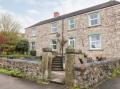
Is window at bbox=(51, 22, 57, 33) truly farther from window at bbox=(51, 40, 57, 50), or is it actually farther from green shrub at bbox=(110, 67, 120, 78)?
green shrub at bbox=(110, 67, 120, 78)

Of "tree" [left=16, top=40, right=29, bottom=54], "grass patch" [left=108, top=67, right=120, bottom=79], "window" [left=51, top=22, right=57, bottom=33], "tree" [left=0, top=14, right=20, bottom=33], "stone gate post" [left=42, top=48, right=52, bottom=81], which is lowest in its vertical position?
"grass patch" [left=108, top=67, right=120, bottom=79]

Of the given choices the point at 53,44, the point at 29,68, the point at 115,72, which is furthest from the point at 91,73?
the point at 53,44

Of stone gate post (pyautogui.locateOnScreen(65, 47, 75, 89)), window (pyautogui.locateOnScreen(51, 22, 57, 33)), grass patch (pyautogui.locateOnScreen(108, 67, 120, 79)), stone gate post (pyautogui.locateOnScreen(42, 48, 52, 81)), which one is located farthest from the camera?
window (pyautogui.locateOnScreen(51, 22, 57, 33))

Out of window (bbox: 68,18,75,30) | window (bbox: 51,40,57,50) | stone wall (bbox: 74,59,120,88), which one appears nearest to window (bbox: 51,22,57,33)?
window (bbox: 51,40,57,50)

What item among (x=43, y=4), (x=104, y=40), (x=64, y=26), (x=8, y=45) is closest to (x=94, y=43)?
(x=104, y=40)

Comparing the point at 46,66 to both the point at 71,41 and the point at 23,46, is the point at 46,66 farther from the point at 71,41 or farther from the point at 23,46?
the point at 23,46

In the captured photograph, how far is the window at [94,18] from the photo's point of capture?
1790cm

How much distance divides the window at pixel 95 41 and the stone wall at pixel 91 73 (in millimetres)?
6825

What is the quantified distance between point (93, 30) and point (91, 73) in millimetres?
10244

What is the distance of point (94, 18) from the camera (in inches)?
717

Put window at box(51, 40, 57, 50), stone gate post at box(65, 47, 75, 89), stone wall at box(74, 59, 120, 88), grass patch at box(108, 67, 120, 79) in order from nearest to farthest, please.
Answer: stone wall at box(74, 59, 120, 88) < stone gate post at box(65, 47, 75, 89) < grass patch at box(108, 67, 120, 79) < window at box(51, 40, 57, 50)

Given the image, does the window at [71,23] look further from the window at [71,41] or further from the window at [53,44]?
the window at [53,44]

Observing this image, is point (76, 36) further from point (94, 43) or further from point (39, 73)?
point (39, 73)

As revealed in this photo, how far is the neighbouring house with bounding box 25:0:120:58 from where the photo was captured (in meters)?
16.5
